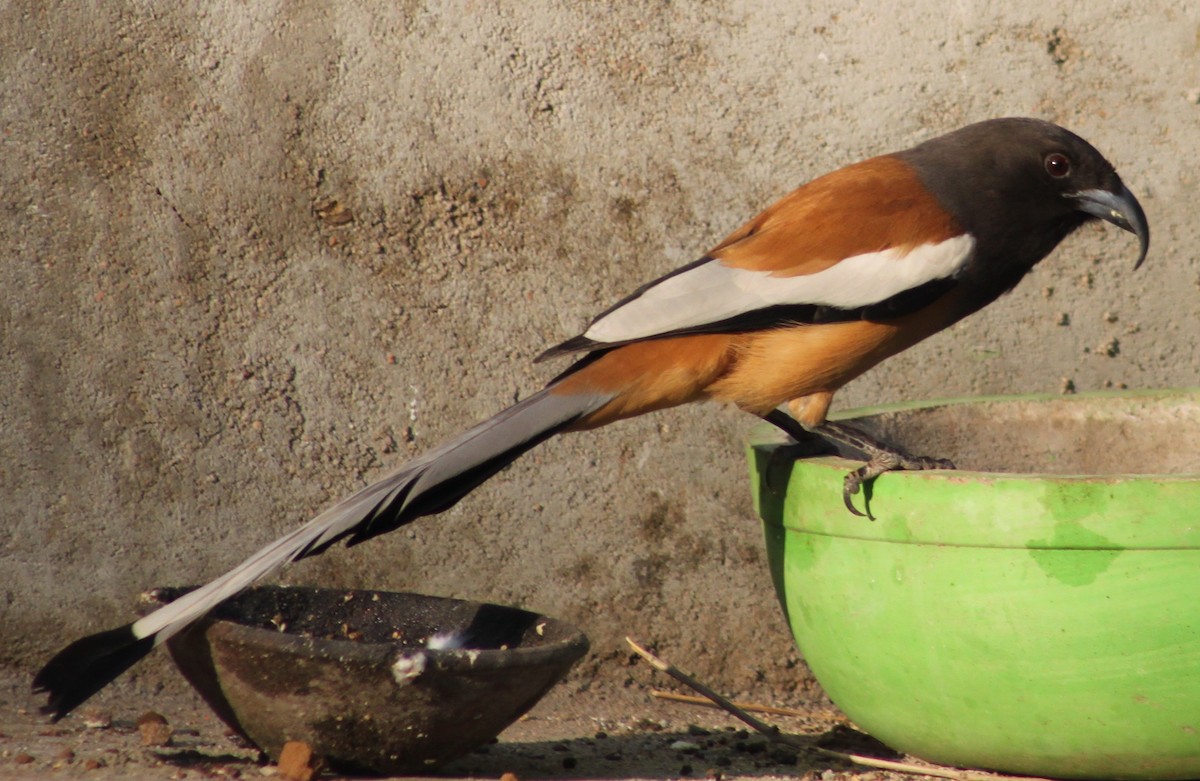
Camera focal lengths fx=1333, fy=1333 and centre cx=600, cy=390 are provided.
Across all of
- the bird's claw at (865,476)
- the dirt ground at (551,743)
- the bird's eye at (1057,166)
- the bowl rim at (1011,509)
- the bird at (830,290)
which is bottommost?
the dirt ground at (551,743)

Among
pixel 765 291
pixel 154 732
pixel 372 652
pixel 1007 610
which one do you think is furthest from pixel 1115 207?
pixel 154 732

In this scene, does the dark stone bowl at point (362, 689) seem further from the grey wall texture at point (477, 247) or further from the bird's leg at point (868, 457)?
the grey wall texture at point (477, 247)

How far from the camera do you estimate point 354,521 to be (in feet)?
9.59

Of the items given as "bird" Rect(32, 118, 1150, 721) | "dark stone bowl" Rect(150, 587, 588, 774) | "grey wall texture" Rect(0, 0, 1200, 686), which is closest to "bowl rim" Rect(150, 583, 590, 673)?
"dark stone bowl" Rect(150, 587, 588, 774)

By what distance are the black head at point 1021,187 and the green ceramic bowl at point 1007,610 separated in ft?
2.55

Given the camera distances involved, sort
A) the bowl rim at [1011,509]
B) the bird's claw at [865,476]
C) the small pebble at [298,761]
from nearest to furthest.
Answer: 1. the bowl rim at [1011,509]
2. the small pebble at [298,761]
3. the bird's claw at [865,476]

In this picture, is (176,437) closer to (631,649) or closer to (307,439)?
(307,439)

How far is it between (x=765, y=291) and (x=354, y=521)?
3.86 ft

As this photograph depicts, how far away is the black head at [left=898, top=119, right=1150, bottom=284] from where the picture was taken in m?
3.49

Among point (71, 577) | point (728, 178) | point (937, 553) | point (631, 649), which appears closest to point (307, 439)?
point (71, 577)

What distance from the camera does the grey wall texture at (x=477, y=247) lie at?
3.84 metres

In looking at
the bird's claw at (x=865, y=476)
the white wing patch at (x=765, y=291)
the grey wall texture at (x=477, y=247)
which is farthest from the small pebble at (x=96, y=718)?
the bird's claw at (x=865, y=476)

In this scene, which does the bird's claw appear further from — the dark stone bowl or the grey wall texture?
the grey wall texture

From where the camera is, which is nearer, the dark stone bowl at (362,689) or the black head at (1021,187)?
the dark stone bowl at (362,689)
